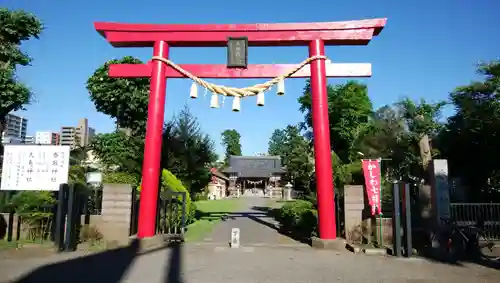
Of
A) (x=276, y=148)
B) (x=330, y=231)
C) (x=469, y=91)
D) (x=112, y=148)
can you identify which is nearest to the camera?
(x=330, y=231)

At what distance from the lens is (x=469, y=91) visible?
15922mm

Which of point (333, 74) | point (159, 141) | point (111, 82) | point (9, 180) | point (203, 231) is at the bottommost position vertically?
point (203, 231)

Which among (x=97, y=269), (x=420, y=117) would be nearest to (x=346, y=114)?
(x=420, y=117)

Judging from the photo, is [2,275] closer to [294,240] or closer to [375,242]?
[294,240]

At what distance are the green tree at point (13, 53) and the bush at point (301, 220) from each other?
1320 cm

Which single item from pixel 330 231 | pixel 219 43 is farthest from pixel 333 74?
pixel 330 231

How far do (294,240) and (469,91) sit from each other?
1141 centimetres

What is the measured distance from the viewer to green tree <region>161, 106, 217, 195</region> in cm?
1906

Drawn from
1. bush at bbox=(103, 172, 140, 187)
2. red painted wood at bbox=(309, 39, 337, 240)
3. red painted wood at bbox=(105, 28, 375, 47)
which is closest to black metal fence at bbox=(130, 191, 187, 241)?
bush at bbox=(103, 172, 140, 187)

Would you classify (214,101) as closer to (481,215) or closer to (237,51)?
(237,51)

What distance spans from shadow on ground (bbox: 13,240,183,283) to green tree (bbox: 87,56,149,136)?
15.7m

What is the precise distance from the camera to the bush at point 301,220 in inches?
467

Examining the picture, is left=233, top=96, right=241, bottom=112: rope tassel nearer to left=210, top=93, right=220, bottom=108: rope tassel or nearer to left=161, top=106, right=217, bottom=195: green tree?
left=210, top=93, right=220, bottom=108: rope tassel

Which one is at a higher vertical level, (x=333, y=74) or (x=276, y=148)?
(x=276, y=148)
